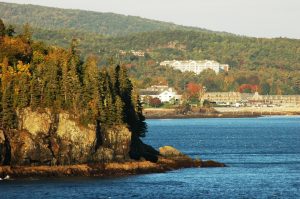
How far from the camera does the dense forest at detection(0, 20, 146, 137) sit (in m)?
104

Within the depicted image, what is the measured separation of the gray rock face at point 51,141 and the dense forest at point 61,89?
98 cm

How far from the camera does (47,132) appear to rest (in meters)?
101

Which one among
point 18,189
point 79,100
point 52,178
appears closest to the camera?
point 18,189

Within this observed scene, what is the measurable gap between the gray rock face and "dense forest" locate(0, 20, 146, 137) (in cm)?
98

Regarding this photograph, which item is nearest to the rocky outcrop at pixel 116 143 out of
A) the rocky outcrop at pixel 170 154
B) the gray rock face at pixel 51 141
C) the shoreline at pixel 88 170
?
the gray rock face at pixel 51 141

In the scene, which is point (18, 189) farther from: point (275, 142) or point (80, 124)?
point (275, 142)

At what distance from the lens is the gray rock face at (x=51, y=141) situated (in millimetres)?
99688

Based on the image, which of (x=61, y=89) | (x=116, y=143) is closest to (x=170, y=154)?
(x=116, y=143)

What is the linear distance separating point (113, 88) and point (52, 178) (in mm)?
18206

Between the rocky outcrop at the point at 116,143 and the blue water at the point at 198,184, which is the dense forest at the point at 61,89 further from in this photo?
the blue water at the point at 198,184

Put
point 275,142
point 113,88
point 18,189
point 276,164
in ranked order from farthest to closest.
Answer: point 275,142, point 276,164, point 113,88, point 18,189

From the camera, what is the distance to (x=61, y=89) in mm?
106188

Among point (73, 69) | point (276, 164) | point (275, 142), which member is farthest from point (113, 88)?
point (275, 142)

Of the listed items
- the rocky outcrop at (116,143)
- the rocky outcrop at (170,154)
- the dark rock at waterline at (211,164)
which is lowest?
the dark rock at waterline at (211,164)
